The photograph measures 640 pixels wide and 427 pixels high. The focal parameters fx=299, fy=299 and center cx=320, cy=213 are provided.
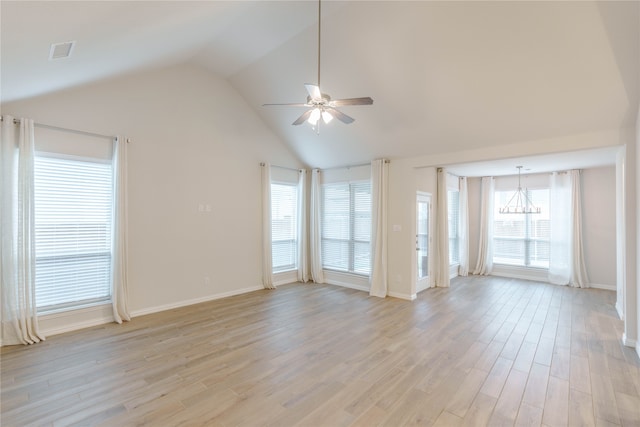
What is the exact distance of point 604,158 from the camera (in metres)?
5.39

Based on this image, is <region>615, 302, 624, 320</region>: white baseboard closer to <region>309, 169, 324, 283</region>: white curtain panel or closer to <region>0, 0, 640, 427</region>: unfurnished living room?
<region>0, 0, 640, 427</region>: unfurnished living room

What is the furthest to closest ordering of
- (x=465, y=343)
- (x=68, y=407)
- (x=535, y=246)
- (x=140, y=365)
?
(x=535, y=246) → (x=465, y=343) → (x=140, y=365) → (x=68, y=407)

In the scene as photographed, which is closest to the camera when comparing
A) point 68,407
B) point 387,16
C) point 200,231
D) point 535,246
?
point 68,407

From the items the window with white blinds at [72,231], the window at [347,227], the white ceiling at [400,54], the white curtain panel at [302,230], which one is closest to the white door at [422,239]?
the window at [347,227]

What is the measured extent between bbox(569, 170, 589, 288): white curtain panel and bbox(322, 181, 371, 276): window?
4638mm

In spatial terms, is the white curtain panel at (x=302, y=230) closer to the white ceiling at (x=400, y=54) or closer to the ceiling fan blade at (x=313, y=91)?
the white ceiling at (x=400, y=54)

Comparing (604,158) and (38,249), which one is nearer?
(38,249)

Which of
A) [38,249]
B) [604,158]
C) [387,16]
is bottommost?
[38,249]

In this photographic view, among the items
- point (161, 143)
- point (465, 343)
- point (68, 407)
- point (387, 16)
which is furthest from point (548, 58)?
point (68, 407)

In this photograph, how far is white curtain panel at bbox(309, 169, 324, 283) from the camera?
23.0 ft

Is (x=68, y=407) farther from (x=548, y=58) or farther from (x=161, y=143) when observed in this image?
(x=548, y=58)

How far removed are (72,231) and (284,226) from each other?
3.81 m

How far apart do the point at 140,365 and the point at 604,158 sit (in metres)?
7.81

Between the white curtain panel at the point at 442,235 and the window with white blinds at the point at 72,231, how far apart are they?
6.22m
